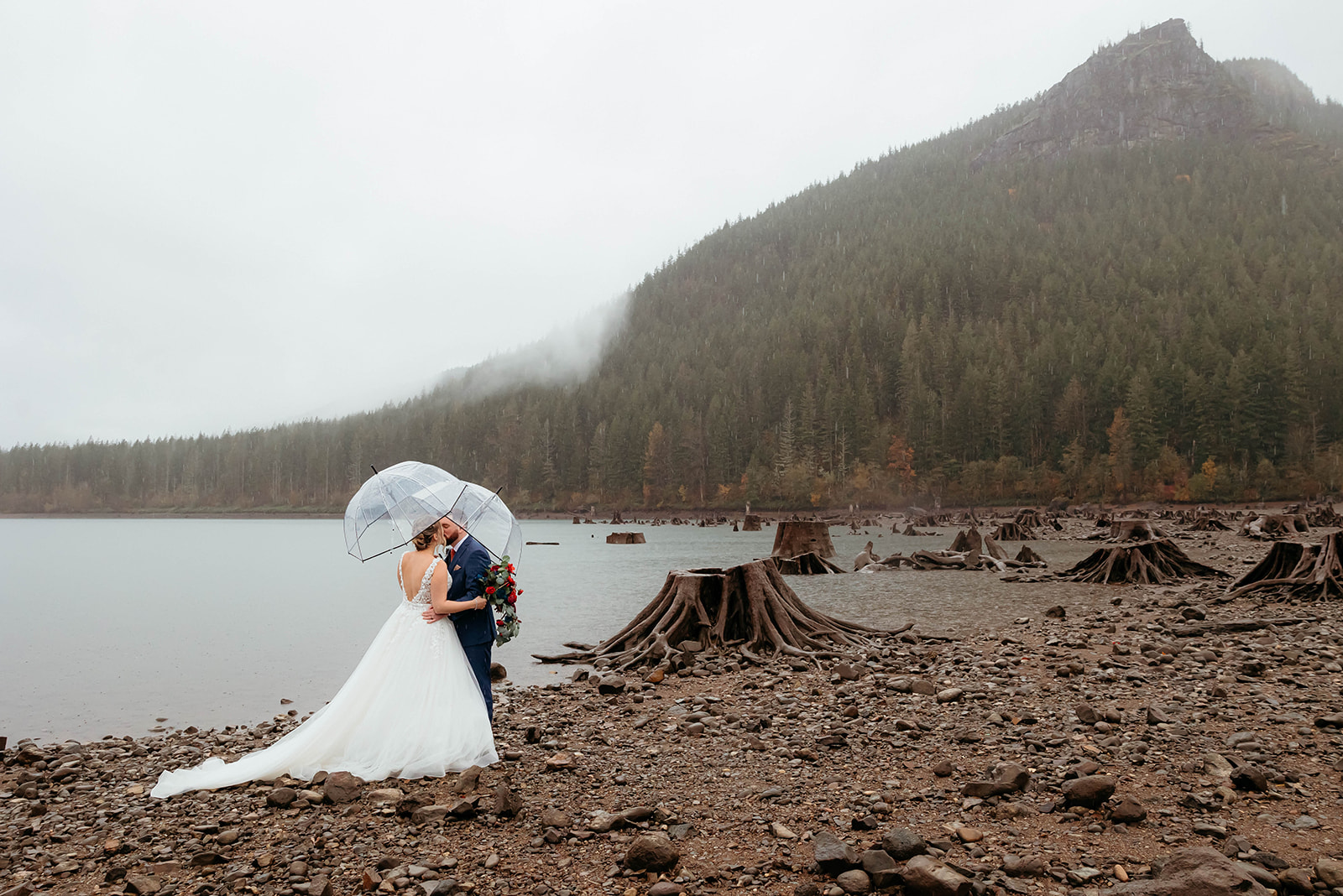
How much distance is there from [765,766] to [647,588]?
63.7ft

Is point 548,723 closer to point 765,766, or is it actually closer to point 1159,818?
point 765,766

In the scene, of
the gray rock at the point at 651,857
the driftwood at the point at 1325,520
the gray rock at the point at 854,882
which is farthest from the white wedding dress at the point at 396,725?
the driftwood at the point at 1325,520

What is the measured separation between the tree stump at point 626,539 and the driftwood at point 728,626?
1816 inches

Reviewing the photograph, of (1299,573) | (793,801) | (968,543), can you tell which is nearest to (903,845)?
(793,801)

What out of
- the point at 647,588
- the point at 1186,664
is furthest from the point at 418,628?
the point at 647,588

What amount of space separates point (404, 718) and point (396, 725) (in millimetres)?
79

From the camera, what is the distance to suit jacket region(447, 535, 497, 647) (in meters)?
6.64

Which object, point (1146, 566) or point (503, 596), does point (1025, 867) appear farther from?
A: point (1146, 566)

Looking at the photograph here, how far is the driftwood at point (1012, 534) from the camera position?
4538cm

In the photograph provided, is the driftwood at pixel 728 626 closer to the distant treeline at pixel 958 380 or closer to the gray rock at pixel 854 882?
the gray rock at pixel 854 882

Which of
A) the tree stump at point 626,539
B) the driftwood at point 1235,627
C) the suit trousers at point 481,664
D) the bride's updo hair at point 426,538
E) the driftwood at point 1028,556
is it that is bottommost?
the tree stump at point 626,539

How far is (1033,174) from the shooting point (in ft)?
620

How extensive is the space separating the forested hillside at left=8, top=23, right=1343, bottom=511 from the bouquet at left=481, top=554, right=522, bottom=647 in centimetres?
9699

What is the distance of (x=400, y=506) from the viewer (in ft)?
21.3
